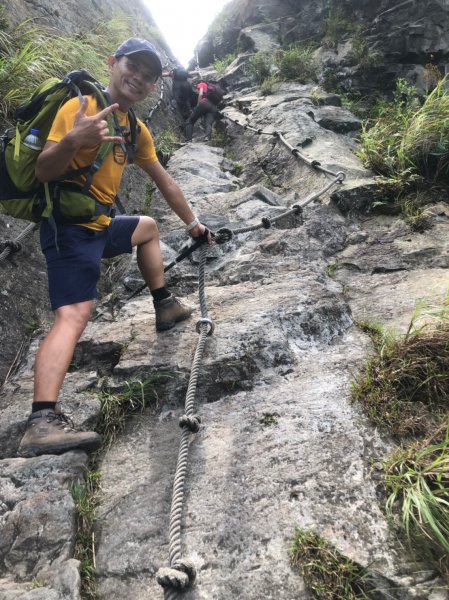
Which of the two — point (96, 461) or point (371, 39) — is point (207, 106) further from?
point (96, 461)

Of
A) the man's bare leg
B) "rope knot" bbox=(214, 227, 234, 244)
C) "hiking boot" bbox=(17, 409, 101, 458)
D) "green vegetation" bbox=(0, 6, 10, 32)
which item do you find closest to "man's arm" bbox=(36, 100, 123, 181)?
the man's bare leg

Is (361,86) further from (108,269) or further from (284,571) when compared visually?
(284,571)

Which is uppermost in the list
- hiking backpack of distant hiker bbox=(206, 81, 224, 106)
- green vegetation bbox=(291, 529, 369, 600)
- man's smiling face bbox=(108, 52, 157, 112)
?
man's smiling face bbox=(108, 52, 157, 112)

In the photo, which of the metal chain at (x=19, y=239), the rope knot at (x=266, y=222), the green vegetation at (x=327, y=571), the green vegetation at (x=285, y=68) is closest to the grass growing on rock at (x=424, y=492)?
the green vegetation at (x=327, y=571)

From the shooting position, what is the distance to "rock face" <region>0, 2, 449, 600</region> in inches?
72.7

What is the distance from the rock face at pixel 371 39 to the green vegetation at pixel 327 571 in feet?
28.6

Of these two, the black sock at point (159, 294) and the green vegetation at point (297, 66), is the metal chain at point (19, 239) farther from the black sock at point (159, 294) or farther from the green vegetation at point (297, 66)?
the green vegetation at point (297, 66)

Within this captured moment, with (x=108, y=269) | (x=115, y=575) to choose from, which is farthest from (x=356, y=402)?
(x=108, y=269)

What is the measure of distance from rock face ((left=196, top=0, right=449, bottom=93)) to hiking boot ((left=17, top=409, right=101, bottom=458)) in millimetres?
8765

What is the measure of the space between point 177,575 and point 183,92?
1236 centimetres

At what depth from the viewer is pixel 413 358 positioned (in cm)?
245

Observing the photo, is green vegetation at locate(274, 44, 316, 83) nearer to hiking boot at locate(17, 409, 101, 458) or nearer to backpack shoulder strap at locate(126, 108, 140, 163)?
backpack shoulder strap at locate(126, 108, 140, 163)

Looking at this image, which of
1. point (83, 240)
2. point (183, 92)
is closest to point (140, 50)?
point (83, 240)

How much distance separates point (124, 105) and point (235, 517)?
8.76ft
